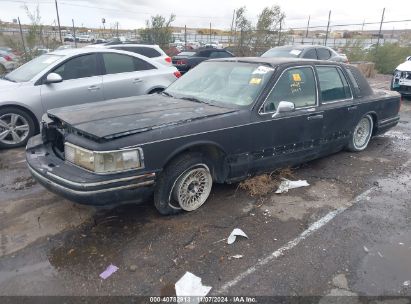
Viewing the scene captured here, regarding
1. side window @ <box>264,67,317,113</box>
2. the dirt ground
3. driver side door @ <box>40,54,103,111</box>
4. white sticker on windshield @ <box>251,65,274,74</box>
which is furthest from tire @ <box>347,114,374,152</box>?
driver side door @ <box>40,54,103,111</box>

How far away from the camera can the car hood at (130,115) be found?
10.4 ft

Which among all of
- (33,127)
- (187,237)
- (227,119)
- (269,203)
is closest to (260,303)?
(187,237)

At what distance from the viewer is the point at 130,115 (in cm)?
356

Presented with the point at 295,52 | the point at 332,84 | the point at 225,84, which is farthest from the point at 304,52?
the point at 225,84

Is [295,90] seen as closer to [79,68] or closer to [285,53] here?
[79,68]

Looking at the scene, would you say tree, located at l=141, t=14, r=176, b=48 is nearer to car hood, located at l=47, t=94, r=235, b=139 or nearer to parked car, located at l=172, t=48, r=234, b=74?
parked car, located at l=172, t=48, r=234, b=74

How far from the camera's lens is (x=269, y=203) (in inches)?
159

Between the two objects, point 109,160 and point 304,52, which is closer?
point 109,160

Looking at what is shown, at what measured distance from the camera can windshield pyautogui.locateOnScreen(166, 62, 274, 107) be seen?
4066 mm

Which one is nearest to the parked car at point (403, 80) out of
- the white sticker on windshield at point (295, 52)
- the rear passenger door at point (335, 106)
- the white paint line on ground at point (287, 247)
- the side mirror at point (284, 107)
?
the white sticker on windshield at point (295, 52)

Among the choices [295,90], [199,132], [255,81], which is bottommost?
[199,132]

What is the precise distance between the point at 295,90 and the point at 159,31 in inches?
757

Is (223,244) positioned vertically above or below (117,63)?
below

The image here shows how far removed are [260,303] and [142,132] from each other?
5.70 ft
